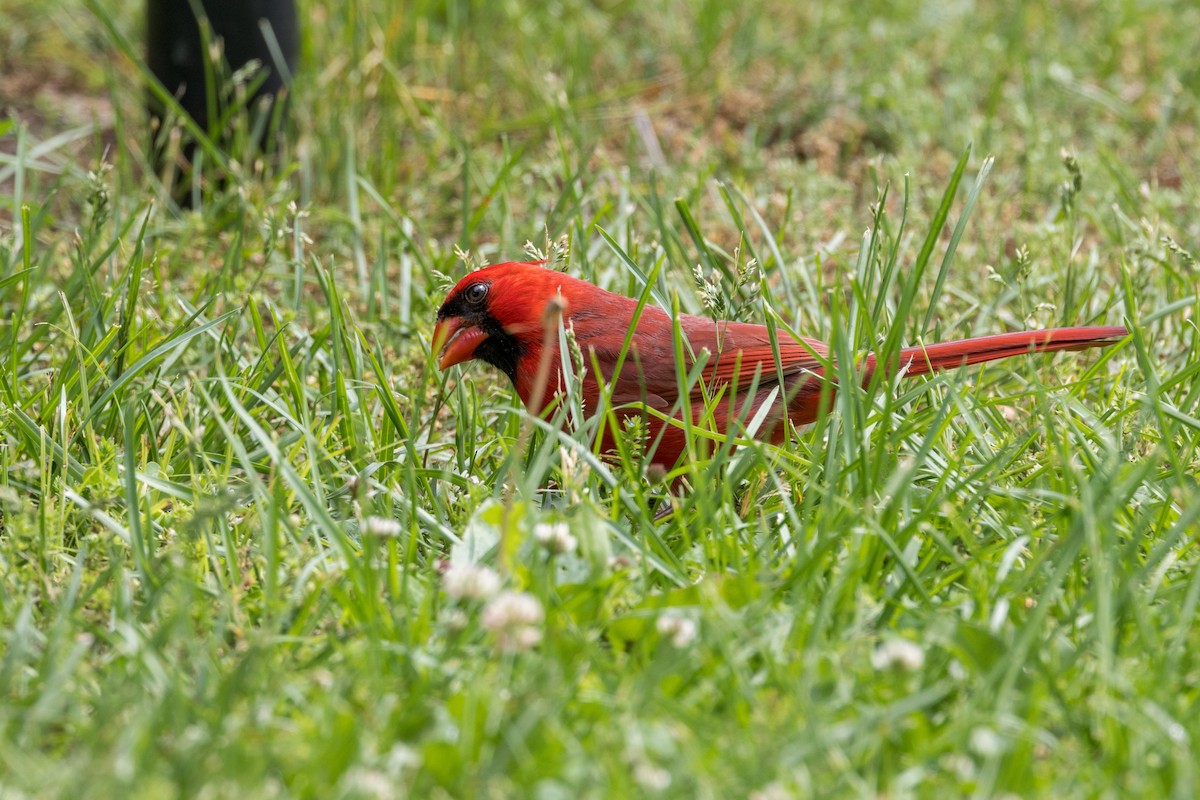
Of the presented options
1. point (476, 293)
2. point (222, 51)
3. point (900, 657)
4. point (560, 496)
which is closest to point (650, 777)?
point (900, 657)

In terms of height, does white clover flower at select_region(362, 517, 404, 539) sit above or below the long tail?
above

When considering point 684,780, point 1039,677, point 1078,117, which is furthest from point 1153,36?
point 684,780

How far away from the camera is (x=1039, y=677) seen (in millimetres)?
1845

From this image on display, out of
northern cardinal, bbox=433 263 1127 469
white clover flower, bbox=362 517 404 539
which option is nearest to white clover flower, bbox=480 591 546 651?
white clover flower, bbox=362 517 404 539

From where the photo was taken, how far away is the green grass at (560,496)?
1714mm

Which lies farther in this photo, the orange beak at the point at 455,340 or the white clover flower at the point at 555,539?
the orange beak at the point at 455,340

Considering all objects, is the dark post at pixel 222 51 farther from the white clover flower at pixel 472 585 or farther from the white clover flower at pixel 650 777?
the white clover flower at pixel 650 777

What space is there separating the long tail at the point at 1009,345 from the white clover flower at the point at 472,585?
1.33m

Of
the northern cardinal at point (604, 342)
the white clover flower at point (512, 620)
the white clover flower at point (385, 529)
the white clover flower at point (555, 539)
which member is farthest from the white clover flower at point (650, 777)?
the northern cardinal at point (604, 342)

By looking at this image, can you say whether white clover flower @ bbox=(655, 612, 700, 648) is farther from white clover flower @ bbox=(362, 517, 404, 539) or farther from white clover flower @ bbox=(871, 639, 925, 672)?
white clover flower @ bbox=(362, 517, 404, 539)

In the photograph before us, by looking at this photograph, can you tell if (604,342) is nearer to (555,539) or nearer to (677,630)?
(555,539)

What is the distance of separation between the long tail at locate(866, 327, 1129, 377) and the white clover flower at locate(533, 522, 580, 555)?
1125 mm

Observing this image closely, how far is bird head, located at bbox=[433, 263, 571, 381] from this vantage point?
3127 millimetres

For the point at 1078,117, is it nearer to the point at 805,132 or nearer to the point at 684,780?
the point at 805,132
